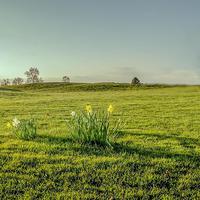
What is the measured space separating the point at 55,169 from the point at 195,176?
123 inches

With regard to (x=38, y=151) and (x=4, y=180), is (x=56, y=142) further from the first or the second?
(x=4, y=180)

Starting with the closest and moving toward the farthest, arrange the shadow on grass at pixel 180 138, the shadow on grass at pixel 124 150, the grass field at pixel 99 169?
the grass field at pixel 99 169 → the shadow on grass at pixel 124 150 → the shadow on grass at pixel 180 138

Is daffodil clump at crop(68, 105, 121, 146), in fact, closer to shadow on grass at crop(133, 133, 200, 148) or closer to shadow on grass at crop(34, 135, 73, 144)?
shadow on grass at crop(34, 135, 73, 144)

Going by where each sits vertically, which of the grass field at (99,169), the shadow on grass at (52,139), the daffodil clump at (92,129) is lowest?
the grass field at (99,169)

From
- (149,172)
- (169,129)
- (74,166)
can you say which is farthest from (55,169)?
(169,129)

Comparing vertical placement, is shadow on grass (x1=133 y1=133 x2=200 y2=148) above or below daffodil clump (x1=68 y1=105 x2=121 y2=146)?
below

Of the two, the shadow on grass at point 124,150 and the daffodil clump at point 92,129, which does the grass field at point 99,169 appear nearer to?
the shadow on grass at point 124,150

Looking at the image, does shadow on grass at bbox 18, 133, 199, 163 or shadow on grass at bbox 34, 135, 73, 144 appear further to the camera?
shadow on grass at bbox 34, 135, 73, 144

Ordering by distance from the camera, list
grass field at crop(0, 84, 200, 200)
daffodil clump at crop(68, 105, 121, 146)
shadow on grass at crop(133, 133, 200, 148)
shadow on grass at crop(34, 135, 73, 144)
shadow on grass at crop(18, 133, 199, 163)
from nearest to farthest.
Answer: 1. grass field at crop(0, 84, 200, 200)
2. shadow on grass at crop(18, 133, 199, 163)
3. daffodil clump at crop(68, 105, 121, 146)
4. shadow on grass at crop(34, 135, 73, 144)
5. shadow on grass at crop(133, 133, 200, 148)

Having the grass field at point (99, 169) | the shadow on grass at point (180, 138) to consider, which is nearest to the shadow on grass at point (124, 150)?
the grass field at point (99, 169)

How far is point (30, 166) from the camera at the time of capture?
30.4ft

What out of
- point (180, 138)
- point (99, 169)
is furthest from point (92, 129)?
point (180, 138)

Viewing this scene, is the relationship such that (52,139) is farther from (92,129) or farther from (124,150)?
(124,150)

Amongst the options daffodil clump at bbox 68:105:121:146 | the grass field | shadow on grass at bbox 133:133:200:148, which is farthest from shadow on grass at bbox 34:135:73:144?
shadow on grass at bbox 133:133:200:148
